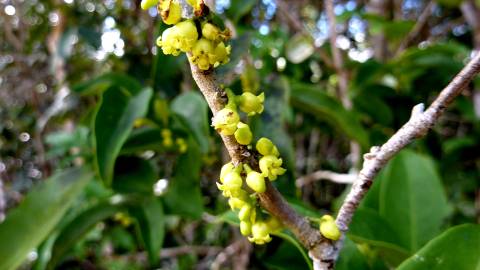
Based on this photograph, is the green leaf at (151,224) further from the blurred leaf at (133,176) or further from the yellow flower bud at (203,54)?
the yellow flower bud at (203,54)

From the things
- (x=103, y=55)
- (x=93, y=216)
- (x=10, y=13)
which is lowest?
(x=93, y=216)

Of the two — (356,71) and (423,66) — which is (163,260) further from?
(423,66)

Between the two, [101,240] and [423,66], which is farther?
[101,240]

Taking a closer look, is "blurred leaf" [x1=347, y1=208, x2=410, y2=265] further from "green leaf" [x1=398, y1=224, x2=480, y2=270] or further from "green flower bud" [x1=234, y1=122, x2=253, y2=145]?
"green flower bud" [x1=234, y1=122, x2=253, y2=145]

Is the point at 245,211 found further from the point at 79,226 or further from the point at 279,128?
the point at 79,226

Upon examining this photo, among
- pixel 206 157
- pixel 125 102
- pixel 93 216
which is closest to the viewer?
pixel 125 102

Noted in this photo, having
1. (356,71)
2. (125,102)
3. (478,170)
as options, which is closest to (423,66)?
(356,71)

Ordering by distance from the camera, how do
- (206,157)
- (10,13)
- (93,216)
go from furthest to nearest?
(10,13)
(206,157)
(93,216)
